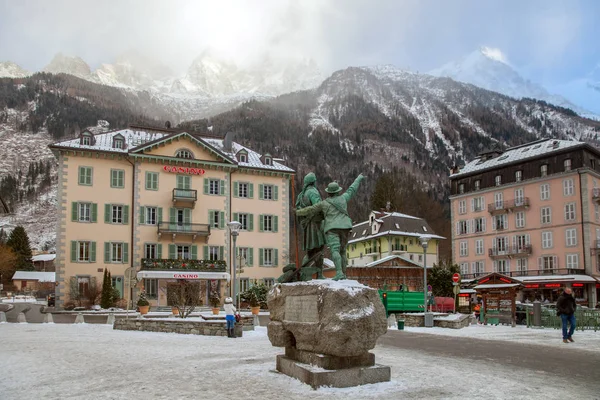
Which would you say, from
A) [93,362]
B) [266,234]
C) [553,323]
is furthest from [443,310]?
[93,362]

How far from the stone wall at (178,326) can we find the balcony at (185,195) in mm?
24230

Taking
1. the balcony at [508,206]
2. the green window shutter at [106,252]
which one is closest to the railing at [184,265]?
the green window shutter at [106,252]

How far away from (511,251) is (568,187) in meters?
8.60

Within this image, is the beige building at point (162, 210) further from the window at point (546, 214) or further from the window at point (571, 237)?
the window at point (571, 237)

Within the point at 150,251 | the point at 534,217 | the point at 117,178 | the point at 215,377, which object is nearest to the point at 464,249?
the point at 534,217

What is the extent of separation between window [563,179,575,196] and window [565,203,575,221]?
1.00 metres

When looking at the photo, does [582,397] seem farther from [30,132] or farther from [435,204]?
[30,132]

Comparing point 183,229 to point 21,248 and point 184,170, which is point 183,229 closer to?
point 184,170

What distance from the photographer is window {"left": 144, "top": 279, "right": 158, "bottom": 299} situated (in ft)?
147

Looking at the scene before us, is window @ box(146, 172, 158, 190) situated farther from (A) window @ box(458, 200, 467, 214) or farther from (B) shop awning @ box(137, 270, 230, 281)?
(A) window @ box(458, 200, 467, 214)

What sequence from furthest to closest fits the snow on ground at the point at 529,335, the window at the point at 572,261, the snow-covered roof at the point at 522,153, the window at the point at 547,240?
the window at the point at 547,240, the snow-covered roof at the point at 522,153, the window at the point at 572,261, the snow on ground at the point at 529,335

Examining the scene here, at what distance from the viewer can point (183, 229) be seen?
47.1 meters

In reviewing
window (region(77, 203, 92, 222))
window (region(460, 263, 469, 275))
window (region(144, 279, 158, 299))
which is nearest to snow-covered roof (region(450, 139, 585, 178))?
window (region(460, 263, 469, 275))

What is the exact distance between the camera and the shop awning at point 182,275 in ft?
146
